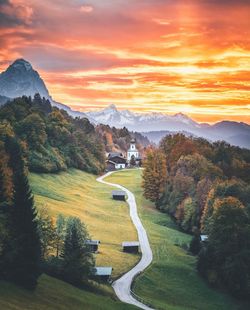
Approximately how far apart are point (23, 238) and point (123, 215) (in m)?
52.5

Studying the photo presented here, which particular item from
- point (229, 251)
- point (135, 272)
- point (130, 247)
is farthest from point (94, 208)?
point (229, 251)

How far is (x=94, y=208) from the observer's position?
86.8 meters

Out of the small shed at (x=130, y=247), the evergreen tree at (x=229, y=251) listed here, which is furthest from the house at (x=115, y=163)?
the evergreen tree at (x=229, y=251)

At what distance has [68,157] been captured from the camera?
125000mm

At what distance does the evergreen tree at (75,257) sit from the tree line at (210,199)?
70.2ft

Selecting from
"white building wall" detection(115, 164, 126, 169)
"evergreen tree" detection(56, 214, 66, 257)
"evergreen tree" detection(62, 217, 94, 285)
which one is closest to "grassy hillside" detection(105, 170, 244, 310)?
"evergreen tree" detection(62, 217, 94, 285)

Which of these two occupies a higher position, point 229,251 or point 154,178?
point 154,178

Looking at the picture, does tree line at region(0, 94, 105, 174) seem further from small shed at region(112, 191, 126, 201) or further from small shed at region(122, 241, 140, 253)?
small shed at region(122, 241, 140, 253)

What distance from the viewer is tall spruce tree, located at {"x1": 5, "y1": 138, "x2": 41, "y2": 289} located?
113 ft

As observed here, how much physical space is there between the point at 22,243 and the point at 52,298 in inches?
199

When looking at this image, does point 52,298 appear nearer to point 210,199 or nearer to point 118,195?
point 210,199

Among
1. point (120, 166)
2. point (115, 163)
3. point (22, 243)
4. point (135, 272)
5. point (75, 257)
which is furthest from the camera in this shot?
point (120, 166)

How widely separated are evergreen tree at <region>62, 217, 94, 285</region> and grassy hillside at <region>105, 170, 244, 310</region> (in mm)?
8338

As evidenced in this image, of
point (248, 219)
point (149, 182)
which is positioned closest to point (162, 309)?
point (248, 219)
